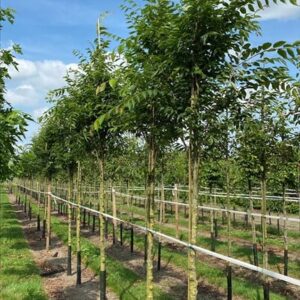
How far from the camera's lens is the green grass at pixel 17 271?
383 inches

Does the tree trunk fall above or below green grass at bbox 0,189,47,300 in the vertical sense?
above

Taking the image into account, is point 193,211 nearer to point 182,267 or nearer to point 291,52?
point 291,52

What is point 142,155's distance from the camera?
428 inches

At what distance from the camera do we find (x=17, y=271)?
12203mm

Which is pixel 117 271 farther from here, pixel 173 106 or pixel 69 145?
pixel 173 106

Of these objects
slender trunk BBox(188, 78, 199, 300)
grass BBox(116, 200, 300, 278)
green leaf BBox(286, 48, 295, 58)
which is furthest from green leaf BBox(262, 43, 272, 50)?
grass BBox(116, 200, 300, 278)

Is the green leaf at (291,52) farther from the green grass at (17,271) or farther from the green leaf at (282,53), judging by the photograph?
the green grass at (17,271)

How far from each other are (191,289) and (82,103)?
5.43 m

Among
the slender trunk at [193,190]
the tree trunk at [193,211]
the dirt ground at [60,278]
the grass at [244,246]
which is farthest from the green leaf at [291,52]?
the grass at [244,246]

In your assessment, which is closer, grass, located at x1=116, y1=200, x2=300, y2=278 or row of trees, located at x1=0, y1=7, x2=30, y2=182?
row of trees, located at x1=0, y1=7, x2=30, y2=182

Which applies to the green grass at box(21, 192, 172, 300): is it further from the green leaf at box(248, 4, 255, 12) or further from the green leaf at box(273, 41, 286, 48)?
the green leaf at box(248, 4, 255, 12)

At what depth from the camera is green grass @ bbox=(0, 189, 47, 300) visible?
972 centimetres

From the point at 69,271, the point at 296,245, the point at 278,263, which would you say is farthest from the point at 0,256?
the point at 296,245

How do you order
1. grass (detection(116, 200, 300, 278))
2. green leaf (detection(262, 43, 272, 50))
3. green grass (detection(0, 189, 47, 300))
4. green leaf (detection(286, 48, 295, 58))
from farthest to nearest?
1. grass (detection(116, 200, 300, 278))
2. green grass (detection(0, 189, 47, 300))
3. green leaf (detection(262, 43, 272, 50))
4. green leaf (detection(286, 48, 295, 58))
